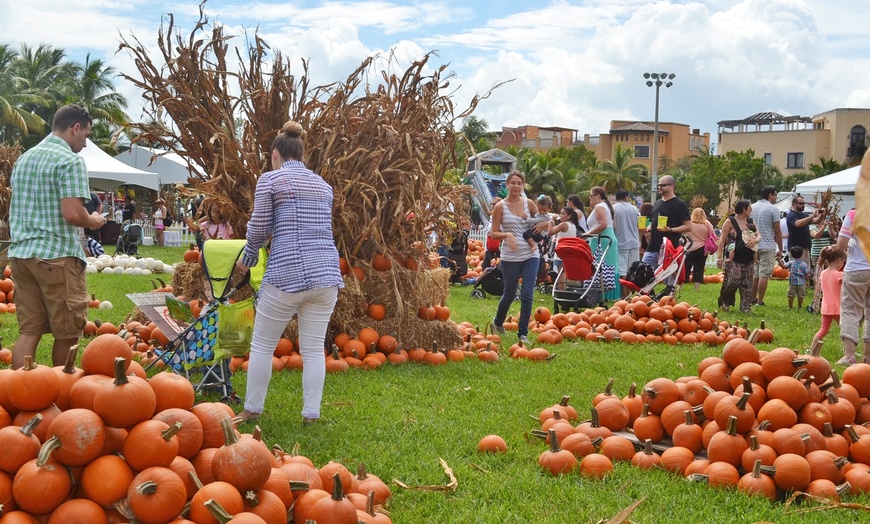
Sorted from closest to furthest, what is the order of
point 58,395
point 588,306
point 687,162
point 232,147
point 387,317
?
point 58,395 → point 232,147 → point 387,317 → point 588,306 → point 687,162

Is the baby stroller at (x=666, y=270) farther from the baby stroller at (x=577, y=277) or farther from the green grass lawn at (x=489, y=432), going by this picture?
the green grass lawn at (x=489, y=432)

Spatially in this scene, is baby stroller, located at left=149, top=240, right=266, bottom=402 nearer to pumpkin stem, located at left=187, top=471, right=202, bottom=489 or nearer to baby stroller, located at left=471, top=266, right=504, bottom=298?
pumpkin stem, located at left=187, top=471, right=202, bottom=489

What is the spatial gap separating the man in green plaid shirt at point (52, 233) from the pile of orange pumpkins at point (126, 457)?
2.27 m

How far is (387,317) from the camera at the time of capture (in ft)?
28.8

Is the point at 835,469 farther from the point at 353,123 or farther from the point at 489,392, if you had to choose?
the point at 353,123

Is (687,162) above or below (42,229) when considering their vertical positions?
above

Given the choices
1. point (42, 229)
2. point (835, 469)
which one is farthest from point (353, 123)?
point (835, 469)

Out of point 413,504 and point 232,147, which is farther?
point 232,147

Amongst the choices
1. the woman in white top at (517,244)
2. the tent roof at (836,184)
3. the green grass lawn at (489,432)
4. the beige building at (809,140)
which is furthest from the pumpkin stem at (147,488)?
the beige building at (809,140)

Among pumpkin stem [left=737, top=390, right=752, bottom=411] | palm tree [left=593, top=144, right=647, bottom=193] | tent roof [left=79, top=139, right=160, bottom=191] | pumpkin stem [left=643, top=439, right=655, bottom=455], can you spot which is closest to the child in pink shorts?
pumpkin stem [left=737, top=390, right=752, bottom=411]

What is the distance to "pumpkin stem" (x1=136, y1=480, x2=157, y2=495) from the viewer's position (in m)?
2.93

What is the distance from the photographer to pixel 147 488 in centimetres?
294

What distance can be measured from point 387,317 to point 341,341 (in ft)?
2.22

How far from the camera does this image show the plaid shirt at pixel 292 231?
5406mm
